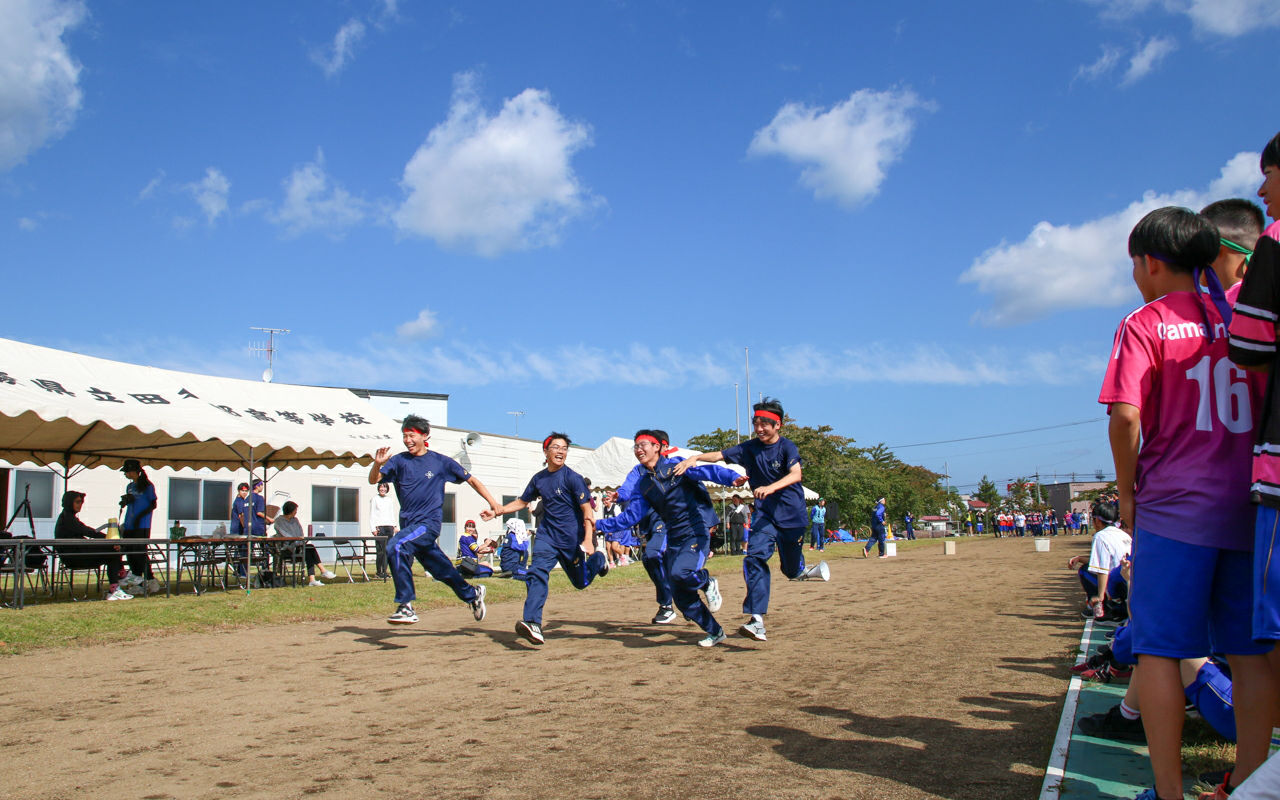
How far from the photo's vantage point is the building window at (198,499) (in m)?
23.6

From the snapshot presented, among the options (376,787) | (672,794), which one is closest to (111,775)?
(376,787)

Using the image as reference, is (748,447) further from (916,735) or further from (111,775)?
(111,775)

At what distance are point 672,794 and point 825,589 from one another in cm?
→ 1068

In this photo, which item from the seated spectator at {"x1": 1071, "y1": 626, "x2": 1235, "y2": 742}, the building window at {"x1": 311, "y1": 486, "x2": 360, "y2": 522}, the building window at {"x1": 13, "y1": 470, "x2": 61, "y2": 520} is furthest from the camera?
the building window at {"x1": 311, "y1": 486, "x2": 360, "y2": 522}

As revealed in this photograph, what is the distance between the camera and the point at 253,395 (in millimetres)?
15188

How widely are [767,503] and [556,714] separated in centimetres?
326

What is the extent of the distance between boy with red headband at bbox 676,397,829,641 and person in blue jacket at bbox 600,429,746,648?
9.2 inches

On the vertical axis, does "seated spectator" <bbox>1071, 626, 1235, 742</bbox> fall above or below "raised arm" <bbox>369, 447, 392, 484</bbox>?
below

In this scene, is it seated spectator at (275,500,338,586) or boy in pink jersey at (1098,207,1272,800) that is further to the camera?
seated spectator at (275,500,338,586)

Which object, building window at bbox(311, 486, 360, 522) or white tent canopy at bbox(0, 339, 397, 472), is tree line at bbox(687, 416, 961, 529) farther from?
white tent canopy at bbox(0, 339, 397, 472)

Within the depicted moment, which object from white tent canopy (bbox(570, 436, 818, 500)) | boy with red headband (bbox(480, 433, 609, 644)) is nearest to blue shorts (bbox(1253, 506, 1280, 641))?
boy with red headband (bbox(480, 433, 609, 644))

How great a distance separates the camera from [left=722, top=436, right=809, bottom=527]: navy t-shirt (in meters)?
7.46

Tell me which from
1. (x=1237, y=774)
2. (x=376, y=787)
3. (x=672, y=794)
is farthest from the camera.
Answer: (x=376, y=787)

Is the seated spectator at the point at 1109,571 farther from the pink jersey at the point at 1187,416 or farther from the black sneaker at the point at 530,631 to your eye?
the black sneaker at the point at 530,631
